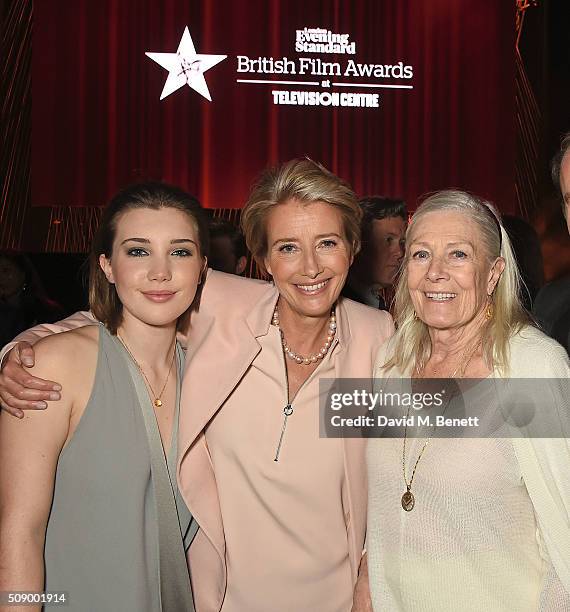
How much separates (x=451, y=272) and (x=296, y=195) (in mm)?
561

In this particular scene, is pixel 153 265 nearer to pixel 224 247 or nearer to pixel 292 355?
pixel 292 355

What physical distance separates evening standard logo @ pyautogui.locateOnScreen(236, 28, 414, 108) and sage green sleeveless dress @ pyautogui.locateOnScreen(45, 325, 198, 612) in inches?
249

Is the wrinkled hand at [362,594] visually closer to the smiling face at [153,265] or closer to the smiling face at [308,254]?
the smiling face at [308,254]

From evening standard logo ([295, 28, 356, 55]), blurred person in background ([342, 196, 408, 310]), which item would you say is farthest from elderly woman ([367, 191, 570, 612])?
evening standard logo ([295, 28, 356, 55])

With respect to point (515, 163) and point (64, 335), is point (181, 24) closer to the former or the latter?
point (515, 163)

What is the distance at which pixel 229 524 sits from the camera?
2201mm

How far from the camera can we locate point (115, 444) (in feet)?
6.53

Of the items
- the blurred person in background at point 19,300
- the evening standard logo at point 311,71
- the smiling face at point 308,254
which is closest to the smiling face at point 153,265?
the smiling face at point 308,254

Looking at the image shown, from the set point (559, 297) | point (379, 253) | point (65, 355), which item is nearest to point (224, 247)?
point (379, 253)

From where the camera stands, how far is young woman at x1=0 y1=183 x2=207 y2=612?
1885mm

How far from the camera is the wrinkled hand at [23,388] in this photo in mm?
1880

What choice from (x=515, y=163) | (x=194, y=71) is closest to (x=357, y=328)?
(x=194, y=71)

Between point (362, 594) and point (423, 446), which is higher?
point (423, 446)

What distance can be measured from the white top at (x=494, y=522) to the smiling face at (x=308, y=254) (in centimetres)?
59
